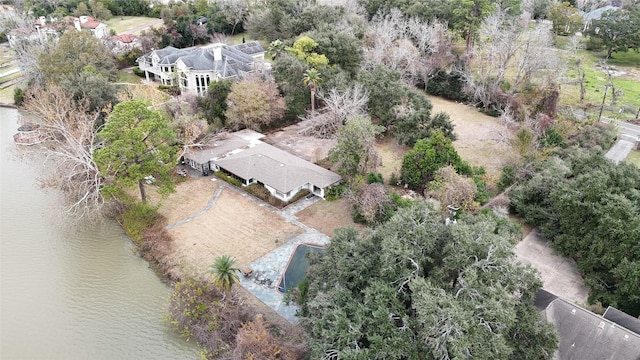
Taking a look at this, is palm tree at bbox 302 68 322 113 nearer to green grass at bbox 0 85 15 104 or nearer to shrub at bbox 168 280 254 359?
shrub at bbox 168 280 254 359

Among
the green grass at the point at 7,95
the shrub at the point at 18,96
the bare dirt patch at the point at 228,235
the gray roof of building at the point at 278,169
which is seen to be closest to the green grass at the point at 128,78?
the shrub at the point at 18,96

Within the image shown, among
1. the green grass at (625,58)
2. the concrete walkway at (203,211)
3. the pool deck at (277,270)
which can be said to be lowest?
the pool deck at (277,270)

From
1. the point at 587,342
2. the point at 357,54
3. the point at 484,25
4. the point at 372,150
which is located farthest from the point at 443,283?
the point at 484,25

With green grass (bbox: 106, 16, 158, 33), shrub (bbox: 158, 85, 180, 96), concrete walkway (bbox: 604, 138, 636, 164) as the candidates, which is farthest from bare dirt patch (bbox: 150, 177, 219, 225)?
green grass (bbox: 106, 16, 158, 33)

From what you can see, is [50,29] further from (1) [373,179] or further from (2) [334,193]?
(1) [373,179]

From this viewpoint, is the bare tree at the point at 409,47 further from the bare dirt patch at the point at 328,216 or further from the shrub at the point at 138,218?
the shrub at the point at 138,218

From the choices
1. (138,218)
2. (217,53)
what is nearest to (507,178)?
(138,218)
